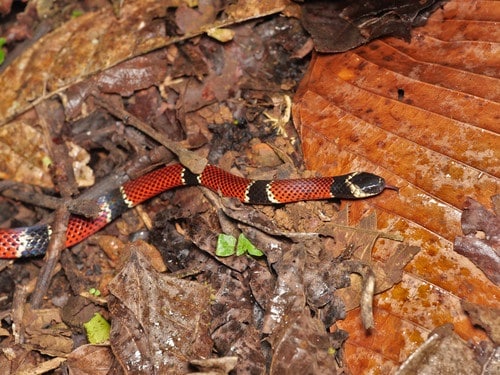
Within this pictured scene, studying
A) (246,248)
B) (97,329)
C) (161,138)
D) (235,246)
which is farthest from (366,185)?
(97,329)

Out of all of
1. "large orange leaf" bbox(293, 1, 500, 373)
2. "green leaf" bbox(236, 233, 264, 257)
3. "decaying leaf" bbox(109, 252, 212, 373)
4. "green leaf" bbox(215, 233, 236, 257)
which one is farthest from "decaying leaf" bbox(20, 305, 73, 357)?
"large orange leaf" bbox(293, 1, 500, 373)

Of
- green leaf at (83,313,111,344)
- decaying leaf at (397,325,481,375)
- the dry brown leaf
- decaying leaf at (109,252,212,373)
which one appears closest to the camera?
decaying leaf at (397,325,481,375)

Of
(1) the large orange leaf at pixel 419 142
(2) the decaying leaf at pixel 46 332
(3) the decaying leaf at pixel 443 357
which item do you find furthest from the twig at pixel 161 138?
(3) the decaying leaf at pixel 443 357

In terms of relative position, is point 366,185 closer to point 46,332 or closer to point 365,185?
point 365,185

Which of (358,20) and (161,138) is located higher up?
(358,20)

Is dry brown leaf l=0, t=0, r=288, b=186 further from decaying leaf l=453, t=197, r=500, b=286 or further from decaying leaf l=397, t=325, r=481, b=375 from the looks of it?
decaying leaf l=397, t=325, r=481, b=375

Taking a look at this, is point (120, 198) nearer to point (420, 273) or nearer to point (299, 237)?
point (299, 237)

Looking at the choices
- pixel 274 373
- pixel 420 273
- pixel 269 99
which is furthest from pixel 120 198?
pixel 420 273

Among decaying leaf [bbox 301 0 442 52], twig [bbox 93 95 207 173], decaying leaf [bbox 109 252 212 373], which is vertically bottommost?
decaying leaf [bbox 109 252 212 373]
